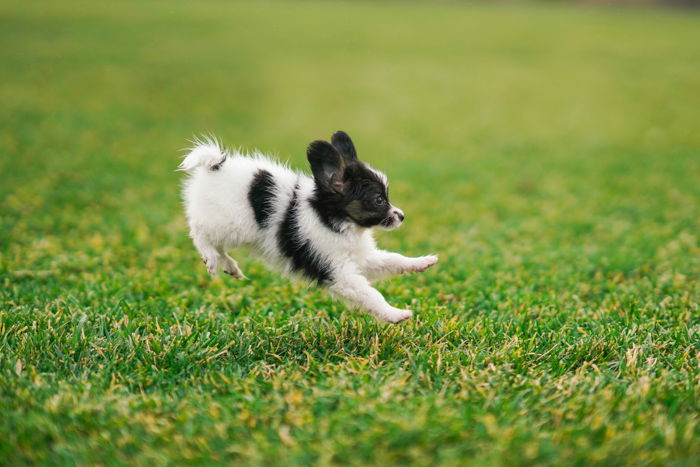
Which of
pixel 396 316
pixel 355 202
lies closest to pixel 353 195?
pixel 355 202

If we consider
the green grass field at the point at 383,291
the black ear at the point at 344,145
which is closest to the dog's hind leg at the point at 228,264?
the green grass field at the point at 383,291

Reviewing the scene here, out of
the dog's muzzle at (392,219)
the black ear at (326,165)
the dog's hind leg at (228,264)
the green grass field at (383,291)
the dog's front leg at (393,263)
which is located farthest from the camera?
the dog's hind leg at (228,264)

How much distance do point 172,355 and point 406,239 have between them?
14.5ft

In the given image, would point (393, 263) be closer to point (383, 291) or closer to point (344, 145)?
point (344, 145)

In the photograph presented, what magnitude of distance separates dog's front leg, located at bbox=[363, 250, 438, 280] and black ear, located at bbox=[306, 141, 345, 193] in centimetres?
58

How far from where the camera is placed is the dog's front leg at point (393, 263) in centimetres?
434

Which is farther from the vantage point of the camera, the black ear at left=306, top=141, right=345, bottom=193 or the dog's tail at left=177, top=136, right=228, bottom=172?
the dog's tail at left=177, top=136, right=228, bottom=172

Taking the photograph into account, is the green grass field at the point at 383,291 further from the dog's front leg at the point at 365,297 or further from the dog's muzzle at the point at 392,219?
the dog's muzzle at the point at 392,219

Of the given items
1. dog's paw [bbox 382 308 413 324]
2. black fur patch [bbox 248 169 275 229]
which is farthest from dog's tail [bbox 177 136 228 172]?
dog's paw [bbox 382 308 413 324]

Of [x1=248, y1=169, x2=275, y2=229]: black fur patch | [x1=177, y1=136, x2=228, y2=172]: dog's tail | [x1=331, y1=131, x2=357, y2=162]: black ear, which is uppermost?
[x1=331, y1=131, x2=357, y2=162]: black ear

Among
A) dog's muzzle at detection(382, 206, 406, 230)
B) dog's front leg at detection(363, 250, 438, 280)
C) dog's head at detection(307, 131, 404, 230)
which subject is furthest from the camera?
dog's front leg at detection(363, 250, 438, 280)

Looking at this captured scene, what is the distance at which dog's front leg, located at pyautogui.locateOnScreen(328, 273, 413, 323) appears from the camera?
4000mm

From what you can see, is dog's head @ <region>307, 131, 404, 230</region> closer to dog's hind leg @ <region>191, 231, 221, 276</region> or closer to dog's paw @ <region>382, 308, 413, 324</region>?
dog's paw @ <region>382, 308, 413, 324</region>

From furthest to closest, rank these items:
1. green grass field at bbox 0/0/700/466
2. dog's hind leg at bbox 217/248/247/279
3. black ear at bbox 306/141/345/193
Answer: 1. dog's hind leg at bbox 217/248/247/279
2. black ear at bbox 306/141/345/193
3. green grass field at bbox 0/0/700/466
